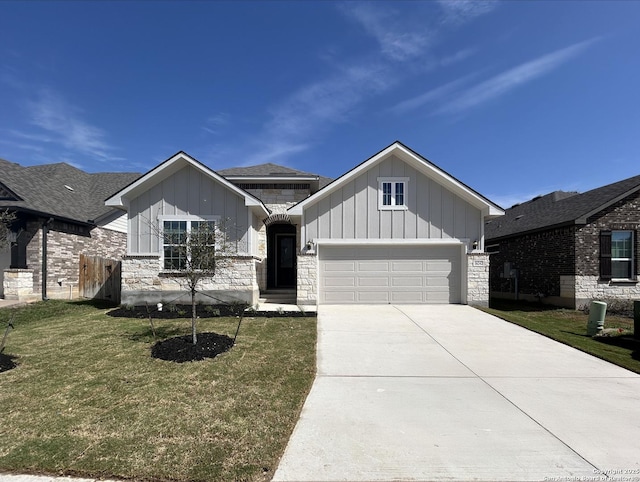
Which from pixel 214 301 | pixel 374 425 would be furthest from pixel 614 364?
pixel 214 301

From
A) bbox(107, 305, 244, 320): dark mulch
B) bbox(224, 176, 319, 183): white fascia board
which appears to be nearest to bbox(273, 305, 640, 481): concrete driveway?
bbox(107, 305, 244, 320): dark mulch

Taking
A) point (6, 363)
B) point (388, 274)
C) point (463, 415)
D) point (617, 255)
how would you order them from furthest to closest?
point (617, 255)
point (388, 274)
point (6, 363)
point (463, 415)

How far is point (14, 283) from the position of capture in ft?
40.6

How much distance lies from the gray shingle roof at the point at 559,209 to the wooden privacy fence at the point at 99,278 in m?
18.7

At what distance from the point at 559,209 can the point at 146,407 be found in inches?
726

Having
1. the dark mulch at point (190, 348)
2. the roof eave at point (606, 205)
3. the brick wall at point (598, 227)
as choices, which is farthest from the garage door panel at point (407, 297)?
the roof eave at point (606, 205)

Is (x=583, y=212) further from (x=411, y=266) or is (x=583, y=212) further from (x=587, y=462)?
(x=587, y=462)

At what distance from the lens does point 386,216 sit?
12133 millimetres

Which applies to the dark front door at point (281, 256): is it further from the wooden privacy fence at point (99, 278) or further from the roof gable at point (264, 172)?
the wooden privacy fence at point (99, 278)

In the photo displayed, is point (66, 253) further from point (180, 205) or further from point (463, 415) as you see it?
point (463, 415)

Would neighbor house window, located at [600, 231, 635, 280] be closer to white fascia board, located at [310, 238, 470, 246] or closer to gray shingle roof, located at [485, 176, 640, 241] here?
gray shingle roof, located at [485, 176, 640, 241]

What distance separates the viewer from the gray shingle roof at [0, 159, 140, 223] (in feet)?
43.4

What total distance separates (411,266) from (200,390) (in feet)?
30.0

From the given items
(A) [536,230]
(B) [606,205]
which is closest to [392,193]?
(A) [536,230]
